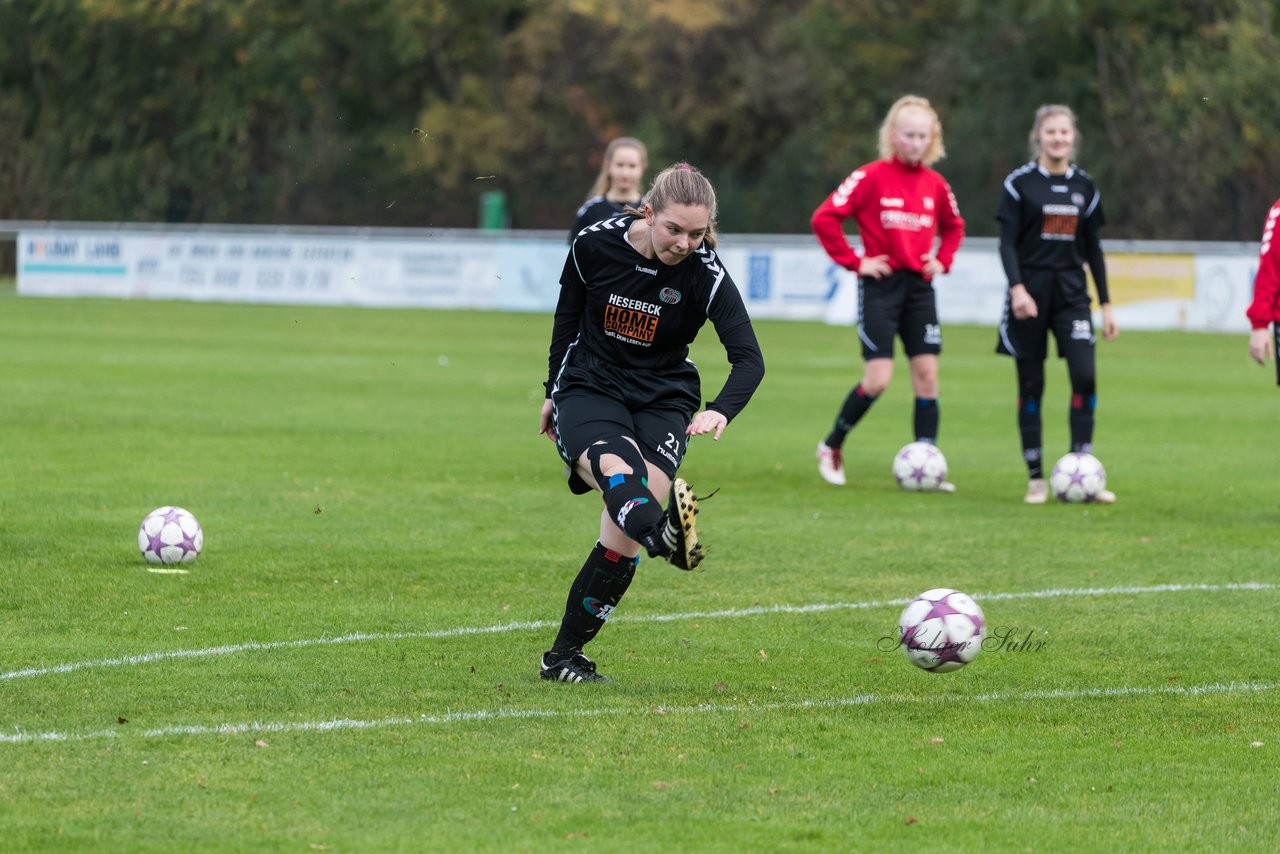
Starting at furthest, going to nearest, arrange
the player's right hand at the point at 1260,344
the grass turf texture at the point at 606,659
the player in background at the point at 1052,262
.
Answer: the player in background at the point at 1052,262 → the player's right hand at the point at 1260,344 → the grass turf texture at the point at 606,659

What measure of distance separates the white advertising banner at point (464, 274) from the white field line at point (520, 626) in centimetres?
2231

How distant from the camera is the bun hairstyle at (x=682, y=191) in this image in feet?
19.9

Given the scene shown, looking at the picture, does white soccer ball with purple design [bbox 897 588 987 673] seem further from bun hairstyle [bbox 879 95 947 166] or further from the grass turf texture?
bun hairstyle [bbox 879 95 947 166]

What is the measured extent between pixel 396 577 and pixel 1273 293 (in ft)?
15.9

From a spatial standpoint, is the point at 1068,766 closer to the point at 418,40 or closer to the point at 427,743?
the point at 427,743

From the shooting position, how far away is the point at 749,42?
54.8 m

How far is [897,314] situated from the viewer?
1202cm

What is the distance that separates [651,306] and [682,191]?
0.48m

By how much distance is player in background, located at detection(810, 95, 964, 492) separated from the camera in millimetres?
11844

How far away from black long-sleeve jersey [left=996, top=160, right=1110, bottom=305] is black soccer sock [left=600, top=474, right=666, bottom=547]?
573 centimetres

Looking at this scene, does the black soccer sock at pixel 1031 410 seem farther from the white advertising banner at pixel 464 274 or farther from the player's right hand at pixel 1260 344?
the white advertising banner at pixel 464 274

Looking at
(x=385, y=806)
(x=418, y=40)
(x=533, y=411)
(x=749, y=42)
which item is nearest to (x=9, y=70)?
(x=418, y=40)

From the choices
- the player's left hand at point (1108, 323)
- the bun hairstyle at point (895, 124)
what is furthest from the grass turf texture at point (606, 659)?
the bun hairstyle at point (895, 124)

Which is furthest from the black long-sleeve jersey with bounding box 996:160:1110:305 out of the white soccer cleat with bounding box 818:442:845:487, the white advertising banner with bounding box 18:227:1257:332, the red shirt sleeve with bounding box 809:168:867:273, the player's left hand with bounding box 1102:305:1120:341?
the white advertising banner with bounding box 18:227:1257:332
